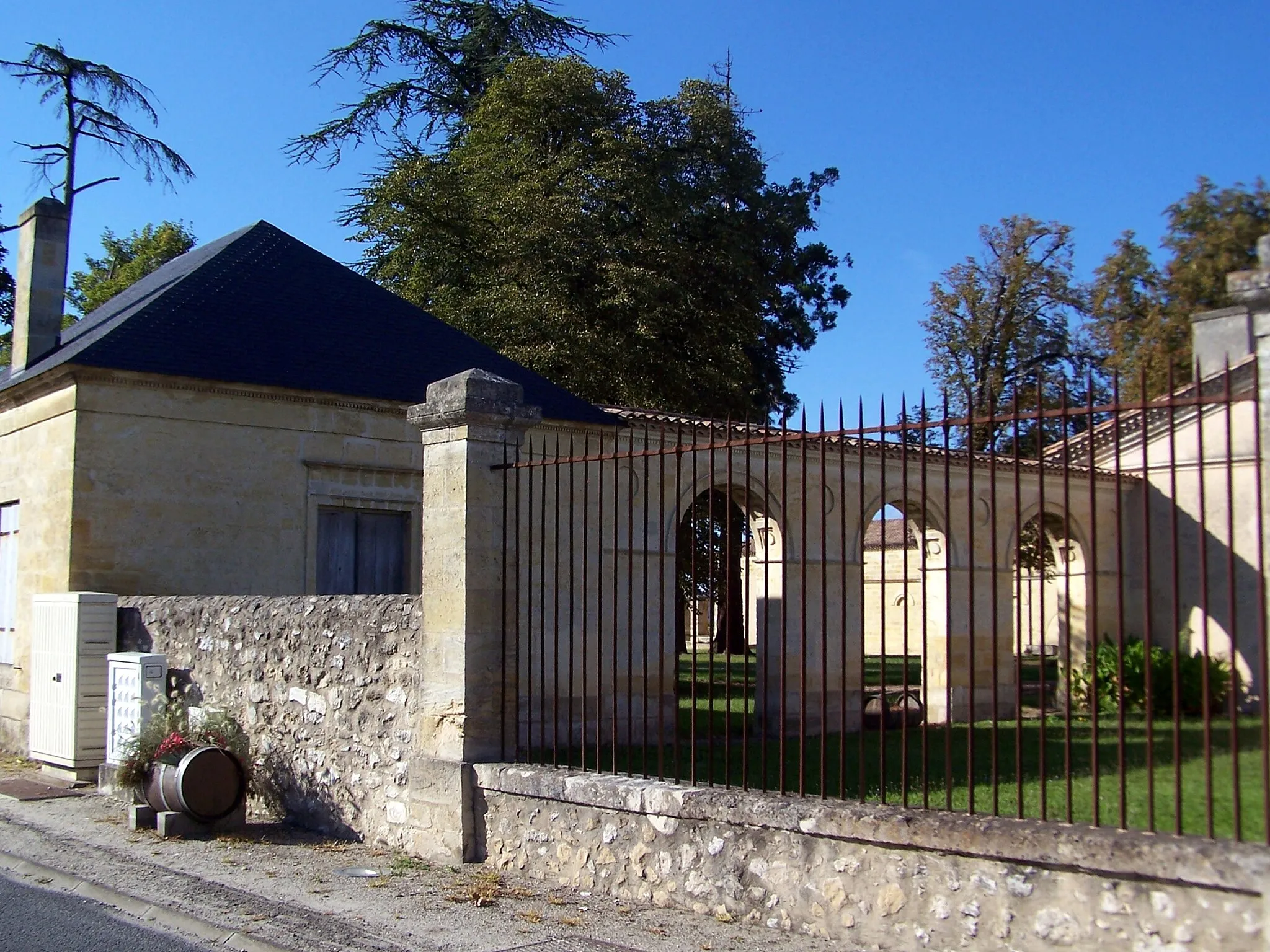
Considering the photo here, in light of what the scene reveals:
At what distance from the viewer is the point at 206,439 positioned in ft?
39.0

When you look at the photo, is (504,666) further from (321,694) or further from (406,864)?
(321,694)

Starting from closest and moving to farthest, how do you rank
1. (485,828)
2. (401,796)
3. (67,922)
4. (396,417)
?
(67,922) → (485,828) → (401,796) → (396,417)

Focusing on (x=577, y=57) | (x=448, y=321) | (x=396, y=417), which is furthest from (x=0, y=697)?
(x=577, y=57)

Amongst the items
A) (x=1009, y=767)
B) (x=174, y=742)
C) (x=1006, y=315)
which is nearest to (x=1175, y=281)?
(x=1006, y=315)

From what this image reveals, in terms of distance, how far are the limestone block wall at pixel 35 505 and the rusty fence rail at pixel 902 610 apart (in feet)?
14.3

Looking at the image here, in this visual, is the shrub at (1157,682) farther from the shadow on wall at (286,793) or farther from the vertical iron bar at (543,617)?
the shadow on wall at (286,793)

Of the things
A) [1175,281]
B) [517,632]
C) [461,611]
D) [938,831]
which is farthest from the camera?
[1175,281]

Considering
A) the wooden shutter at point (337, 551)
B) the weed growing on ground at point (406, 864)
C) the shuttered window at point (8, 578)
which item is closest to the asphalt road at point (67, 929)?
the weed growing on ground at point (406, 864)

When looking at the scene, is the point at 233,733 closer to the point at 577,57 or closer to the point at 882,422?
the point at 882,422

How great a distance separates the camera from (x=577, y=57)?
73.0 feet

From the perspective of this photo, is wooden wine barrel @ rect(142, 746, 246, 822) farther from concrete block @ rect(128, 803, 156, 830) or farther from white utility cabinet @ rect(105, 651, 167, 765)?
white utility cabinet @ rect(105, 651, 167, 765)

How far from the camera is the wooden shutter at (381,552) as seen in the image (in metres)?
13.0

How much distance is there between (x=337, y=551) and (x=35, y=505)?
297cm

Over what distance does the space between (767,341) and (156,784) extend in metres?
17.8
